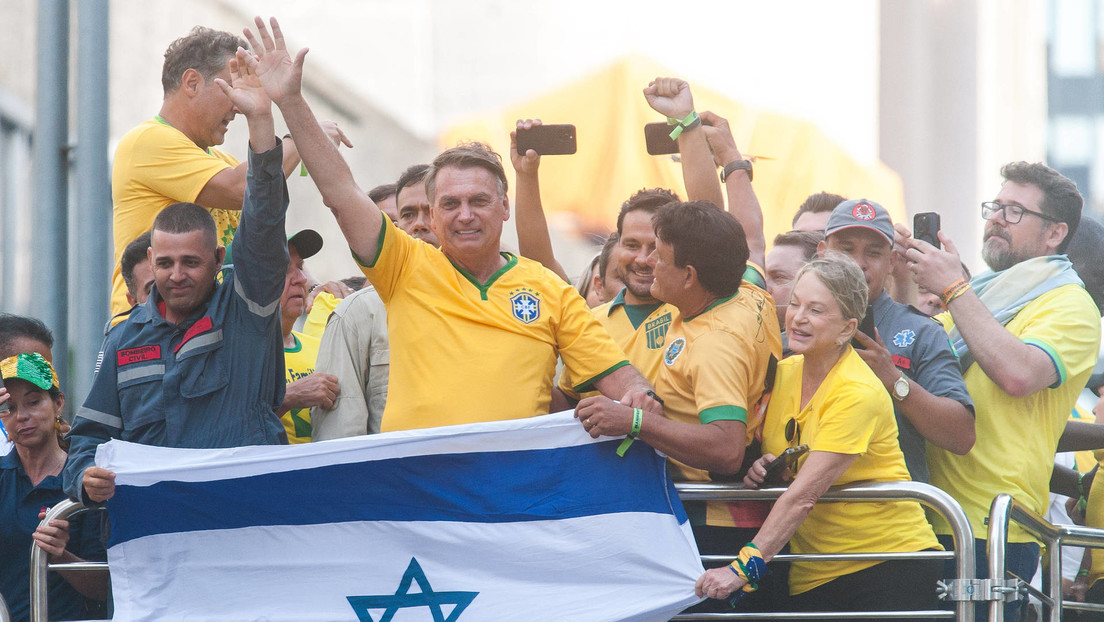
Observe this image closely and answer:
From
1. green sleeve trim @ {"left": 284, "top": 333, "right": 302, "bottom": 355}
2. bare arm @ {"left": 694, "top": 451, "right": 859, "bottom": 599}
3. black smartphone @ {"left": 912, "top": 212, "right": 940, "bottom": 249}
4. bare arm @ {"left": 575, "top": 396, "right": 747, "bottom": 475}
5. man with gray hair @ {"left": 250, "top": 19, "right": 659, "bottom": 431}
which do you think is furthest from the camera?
green sleeve trim @ {"left": 284, "top": 333, "right": 302, "bottom": 355}

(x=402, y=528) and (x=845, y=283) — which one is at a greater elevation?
(x=845, y=283)

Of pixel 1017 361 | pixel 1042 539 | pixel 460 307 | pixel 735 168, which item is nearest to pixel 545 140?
pixel 735 168

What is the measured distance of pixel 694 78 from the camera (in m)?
10.6

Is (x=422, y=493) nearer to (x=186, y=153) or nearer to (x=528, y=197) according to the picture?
(x=528, y=197)

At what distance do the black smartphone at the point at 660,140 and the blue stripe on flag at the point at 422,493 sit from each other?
1.49m

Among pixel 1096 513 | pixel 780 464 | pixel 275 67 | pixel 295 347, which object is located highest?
pixel 275 67

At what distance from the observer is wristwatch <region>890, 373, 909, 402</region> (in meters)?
3.99

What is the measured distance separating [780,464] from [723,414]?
0.25 meters

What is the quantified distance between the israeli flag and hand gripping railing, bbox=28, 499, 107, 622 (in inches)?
5.3

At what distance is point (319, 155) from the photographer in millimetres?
3893

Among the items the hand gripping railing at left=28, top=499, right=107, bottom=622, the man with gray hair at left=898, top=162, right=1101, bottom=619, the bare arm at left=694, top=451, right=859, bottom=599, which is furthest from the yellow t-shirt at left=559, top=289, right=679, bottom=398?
the hand gripping railing at left=28, top=499, right=107, bottom=622

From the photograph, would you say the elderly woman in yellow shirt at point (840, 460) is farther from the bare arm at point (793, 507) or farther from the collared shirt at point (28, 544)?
the collared shirt at point (28, 544)

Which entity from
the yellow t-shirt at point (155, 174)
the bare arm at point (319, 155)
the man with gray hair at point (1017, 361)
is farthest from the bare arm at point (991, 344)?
the yellow t-shirt at point (155, 174)

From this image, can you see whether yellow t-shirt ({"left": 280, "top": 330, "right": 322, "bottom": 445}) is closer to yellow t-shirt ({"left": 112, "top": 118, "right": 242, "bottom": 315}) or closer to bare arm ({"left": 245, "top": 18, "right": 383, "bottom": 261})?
yellow t-shirt ({"left": 112, "top": 118, "right": 242, "bottom": 315})
